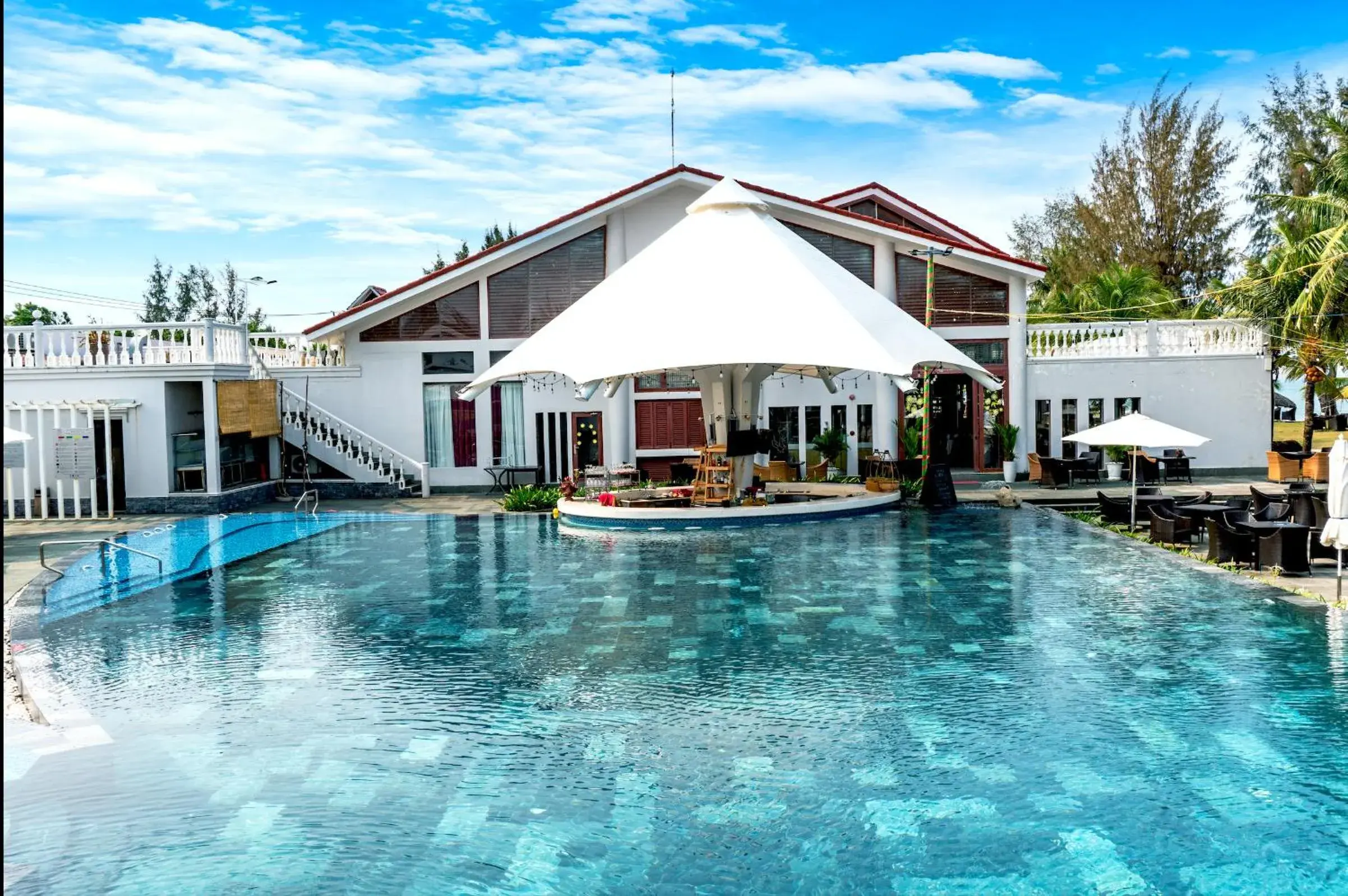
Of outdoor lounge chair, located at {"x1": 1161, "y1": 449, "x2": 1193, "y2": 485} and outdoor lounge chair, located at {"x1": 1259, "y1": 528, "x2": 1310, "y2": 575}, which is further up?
outdoor lounge chair, located at {"x1": 1161, "y1": 449, "x2": 1193, "y2": 485}

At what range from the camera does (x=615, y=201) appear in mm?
25922

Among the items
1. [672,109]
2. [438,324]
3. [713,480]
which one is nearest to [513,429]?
[438,324]

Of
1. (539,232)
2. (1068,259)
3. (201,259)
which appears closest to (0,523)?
(539,232)

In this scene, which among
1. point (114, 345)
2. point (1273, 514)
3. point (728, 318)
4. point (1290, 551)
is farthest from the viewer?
point (114, 345)

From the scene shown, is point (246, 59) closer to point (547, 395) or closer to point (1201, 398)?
point (547, 395)

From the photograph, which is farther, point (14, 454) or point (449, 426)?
point (449, 426)

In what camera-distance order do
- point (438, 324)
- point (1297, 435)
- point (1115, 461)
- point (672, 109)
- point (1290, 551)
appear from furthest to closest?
1. point (1297, 435)
2. point (672, 109)
3. point (438, 324)
4. point (1115, 461)
5. point (1290, 551)

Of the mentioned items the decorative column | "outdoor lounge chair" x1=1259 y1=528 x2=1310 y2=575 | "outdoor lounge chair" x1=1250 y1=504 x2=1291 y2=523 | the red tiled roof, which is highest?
the red tiled roof

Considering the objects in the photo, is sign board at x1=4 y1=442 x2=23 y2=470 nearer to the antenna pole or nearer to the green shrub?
the green shrub

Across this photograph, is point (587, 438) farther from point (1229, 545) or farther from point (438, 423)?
point (1229, 545)

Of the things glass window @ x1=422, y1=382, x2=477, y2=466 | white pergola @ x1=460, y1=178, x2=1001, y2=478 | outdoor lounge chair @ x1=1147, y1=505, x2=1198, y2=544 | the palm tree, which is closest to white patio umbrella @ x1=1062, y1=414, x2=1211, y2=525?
outdoor lounge chair @ x1=1147, y1=505, x2=1198, y2=544

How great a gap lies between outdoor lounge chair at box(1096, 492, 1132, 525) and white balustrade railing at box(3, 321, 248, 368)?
18.1m

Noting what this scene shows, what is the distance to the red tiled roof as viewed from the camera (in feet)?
98.0

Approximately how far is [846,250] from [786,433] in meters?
4.68
